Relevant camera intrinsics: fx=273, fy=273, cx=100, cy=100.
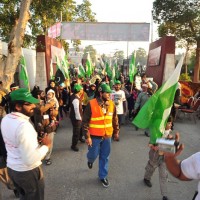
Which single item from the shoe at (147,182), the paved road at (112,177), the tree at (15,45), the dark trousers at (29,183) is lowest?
Result: the paved road at (112,177)

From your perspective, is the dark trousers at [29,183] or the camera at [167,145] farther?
the dark trousers at [29,183]

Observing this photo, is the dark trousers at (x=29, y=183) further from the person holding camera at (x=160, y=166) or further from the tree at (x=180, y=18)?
the tree at (x=180, y=18)

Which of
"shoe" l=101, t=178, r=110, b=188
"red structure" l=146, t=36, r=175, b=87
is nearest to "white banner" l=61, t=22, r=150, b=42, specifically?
"red structure" l=146, t=36, r=175, b=87

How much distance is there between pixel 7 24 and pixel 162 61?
849 centimetres

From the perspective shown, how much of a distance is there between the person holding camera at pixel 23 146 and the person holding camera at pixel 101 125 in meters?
1.94

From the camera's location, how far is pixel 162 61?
15562mm

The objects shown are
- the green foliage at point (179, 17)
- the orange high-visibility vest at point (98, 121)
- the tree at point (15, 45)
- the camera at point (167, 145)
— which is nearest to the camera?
the camera at point (167, 145)

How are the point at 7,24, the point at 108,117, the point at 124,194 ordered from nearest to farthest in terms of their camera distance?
the point at 124,194 < the point at 108,117 < the point at 7,24

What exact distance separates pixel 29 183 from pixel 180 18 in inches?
876

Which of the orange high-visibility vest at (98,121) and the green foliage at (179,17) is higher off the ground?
the green foliage at (179,17)

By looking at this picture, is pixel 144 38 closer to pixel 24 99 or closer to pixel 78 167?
pixel 78 167

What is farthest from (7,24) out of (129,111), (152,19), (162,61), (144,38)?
(152,19)

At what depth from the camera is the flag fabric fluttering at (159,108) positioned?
3.47m

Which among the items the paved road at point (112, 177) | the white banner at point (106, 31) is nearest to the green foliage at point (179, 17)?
the white banner at point (106, 31)
